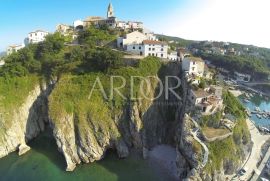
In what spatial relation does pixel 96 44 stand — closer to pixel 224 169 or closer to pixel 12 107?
pixel 12 107

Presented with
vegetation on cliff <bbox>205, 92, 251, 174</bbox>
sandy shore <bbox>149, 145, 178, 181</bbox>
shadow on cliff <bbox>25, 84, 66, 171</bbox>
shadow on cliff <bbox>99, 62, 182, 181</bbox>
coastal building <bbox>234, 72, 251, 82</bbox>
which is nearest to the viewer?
vegetation on cliff <bbox>205, 92, 251, 174</bbox>

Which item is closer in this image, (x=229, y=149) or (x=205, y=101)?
(x=229, y=149)

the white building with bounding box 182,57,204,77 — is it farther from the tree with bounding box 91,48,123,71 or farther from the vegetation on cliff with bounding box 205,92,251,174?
the tree with bounding box 91,48,123,71

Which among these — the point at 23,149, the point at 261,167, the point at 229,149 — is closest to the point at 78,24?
the point at 23,149

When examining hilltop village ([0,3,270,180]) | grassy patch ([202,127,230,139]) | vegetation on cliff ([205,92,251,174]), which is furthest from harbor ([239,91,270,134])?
grassy patch ([202,127,230,139])

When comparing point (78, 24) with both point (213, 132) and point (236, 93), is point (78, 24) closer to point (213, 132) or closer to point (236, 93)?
point (213, 132)

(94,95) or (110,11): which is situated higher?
(110,11)
